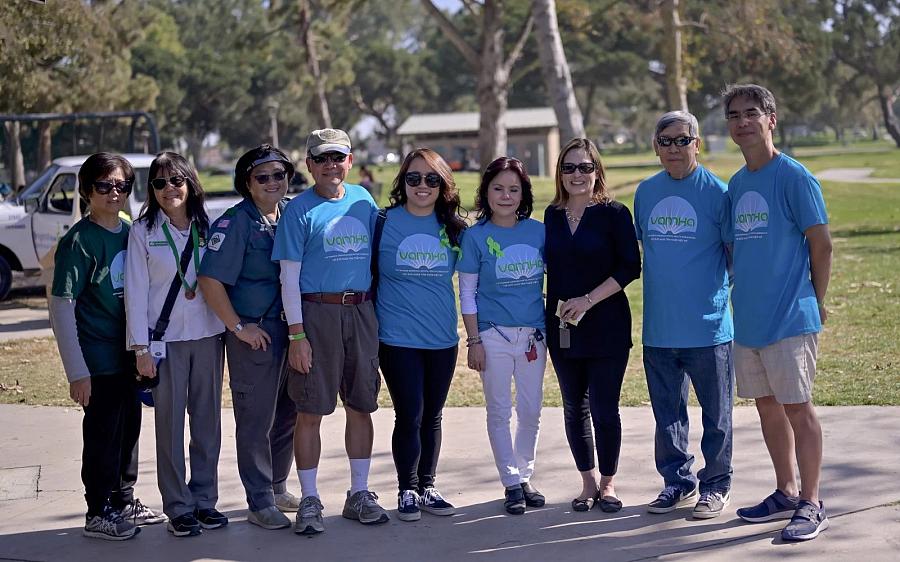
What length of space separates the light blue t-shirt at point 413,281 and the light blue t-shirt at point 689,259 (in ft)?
3.52

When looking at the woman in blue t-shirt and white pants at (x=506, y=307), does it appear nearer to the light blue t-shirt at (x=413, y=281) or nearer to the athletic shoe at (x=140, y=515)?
the light blue t-shirt at (x=413, y=281)

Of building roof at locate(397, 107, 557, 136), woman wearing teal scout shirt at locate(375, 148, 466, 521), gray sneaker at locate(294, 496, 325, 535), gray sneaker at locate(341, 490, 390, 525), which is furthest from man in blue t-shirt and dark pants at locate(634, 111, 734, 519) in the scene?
building roof at locate(397, 107, 557, 136)

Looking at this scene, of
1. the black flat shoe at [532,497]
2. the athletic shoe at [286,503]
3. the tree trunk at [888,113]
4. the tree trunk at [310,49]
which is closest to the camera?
the black flat shoe at [532,497]

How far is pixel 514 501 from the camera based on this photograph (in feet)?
18.5

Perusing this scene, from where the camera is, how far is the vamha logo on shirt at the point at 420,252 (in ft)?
18.1

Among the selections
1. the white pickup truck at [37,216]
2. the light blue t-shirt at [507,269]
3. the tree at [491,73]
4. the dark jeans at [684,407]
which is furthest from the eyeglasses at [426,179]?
the tree at [491,73]

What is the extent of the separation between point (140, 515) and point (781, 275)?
344 cm

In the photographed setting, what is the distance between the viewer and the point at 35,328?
1349cm

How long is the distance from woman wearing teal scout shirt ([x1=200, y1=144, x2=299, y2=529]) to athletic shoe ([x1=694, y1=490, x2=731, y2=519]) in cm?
206

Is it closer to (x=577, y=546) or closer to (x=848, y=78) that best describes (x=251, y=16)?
(x=848, y=78)

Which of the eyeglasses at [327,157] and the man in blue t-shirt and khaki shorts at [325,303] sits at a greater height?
the eyeglasses at [327,157]

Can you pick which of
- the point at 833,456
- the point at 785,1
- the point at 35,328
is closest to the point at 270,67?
the point at 785,1

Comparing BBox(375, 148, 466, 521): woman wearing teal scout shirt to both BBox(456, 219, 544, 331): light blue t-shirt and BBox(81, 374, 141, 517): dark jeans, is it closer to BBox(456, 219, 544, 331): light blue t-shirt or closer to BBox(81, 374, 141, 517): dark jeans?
BBox(456, 219, 544, 331): light blue t-shirt

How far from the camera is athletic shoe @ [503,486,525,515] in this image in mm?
5625
